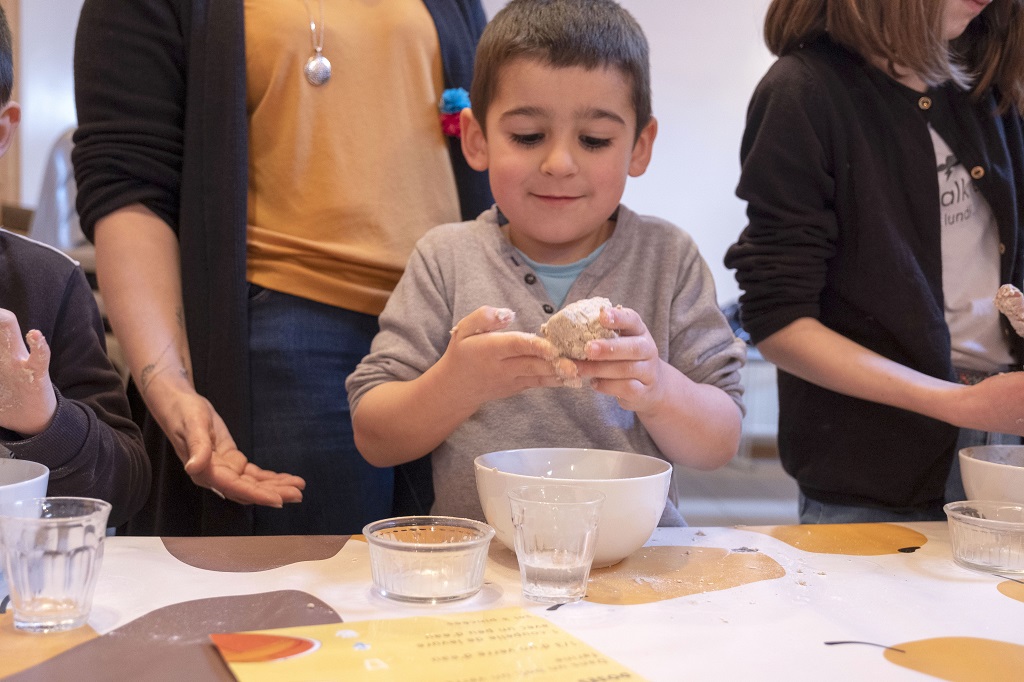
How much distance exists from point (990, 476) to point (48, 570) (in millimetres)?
876

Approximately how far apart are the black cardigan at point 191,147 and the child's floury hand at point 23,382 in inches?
12.4

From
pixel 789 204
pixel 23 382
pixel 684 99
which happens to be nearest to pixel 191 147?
pixel 23 382

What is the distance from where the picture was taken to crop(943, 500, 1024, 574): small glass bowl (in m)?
0.86

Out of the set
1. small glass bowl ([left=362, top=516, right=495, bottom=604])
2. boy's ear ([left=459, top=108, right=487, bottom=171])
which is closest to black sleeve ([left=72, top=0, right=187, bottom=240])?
boy's ear ([left=459, top=108, right=487, bottom=171])

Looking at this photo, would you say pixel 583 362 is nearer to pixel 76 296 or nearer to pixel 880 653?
pixel 880 653

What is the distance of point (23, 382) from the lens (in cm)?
89

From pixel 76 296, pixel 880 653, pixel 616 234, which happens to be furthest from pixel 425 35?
pixel 880 653

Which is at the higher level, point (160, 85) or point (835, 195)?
point (160, 85)

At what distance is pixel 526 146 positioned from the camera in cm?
115

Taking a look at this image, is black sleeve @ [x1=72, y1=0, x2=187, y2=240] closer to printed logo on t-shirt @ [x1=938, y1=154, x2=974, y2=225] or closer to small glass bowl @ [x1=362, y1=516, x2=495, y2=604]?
small glass bowl @ [x1=362, y1=516, x2=495, y2=604]

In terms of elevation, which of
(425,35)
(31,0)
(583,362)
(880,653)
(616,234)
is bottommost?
(880,653)

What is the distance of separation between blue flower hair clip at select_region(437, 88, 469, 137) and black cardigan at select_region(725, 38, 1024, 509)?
407 millimetres

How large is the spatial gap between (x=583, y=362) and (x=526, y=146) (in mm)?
347

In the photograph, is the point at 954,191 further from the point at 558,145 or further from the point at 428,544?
the point at 428,544
